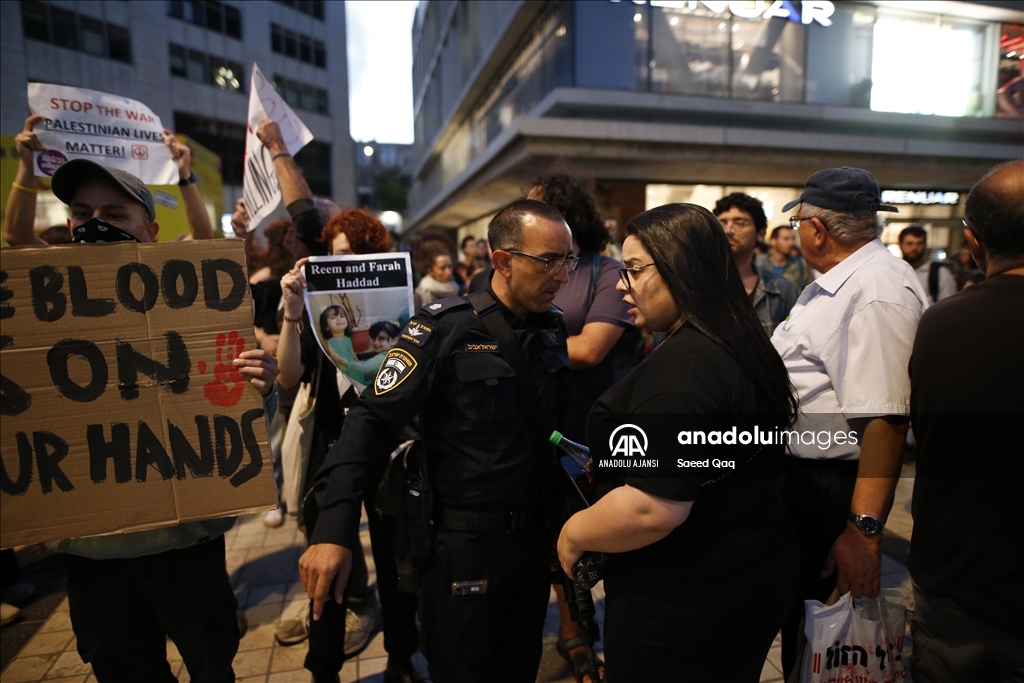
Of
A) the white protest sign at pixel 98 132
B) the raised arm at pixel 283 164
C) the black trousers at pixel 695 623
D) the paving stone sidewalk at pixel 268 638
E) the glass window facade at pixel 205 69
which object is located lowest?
the paving stone sidewalk at pixel 268 638

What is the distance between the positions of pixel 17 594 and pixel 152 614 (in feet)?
7.98

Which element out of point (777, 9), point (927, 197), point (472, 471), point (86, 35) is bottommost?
point (472, 471)

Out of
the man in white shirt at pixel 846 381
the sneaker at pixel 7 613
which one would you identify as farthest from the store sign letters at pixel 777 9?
the sneaker at pixel 7 613

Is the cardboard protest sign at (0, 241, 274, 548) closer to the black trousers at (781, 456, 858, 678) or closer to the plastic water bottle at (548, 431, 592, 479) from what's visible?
the plastic water bottle at (548, 431, 592, 479)

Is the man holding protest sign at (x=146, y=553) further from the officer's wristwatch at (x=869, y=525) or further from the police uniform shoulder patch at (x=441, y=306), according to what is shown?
the officer's wristwatch at (x=869, y=525)

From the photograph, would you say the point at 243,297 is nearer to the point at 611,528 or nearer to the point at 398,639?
the point at 611,528

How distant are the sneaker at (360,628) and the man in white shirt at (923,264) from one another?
6.10 metres

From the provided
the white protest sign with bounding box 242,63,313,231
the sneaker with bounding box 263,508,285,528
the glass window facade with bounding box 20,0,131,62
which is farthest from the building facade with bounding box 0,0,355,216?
the sneaker with bounding box 263,508,285,528

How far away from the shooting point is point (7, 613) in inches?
128

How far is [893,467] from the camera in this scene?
1.86 meters

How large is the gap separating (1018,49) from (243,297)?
519cm

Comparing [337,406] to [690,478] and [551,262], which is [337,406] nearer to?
[551,262]

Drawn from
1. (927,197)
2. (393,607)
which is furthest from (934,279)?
(927,197)

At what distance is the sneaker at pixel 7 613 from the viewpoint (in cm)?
322
